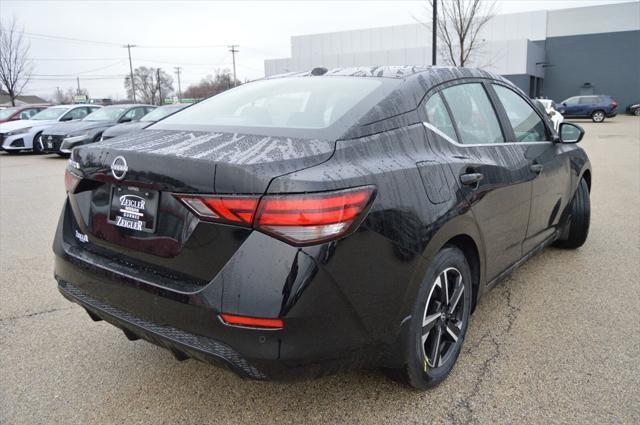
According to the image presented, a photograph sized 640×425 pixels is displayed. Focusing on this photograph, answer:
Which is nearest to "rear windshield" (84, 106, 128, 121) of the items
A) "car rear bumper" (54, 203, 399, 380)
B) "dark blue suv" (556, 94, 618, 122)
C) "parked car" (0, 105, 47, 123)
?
Answer: "parked car" (0, 105, 47, 123)

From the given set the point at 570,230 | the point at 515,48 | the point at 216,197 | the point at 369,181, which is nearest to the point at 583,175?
the point at 570,230

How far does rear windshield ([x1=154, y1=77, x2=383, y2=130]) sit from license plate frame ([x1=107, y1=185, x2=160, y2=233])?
0.58 m

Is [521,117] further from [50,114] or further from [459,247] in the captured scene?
[50,114]

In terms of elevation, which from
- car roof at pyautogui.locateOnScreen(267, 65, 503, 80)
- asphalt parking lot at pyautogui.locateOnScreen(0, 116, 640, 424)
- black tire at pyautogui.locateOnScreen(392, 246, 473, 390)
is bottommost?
asphalt parking lot at pyautogui.locateOnScreen(0, 116, 640, 424)

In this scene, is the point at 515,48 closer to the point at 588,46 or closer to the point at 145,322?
the point at 588,46

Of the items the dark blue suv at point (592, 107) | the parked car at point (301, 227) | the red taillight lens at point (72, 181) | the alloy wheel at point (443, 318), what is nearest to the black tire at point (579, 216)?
the parked car at point (301, 227)

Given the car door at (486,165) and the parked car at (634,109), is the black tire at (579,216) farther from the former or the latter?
the parked car at (634,109)

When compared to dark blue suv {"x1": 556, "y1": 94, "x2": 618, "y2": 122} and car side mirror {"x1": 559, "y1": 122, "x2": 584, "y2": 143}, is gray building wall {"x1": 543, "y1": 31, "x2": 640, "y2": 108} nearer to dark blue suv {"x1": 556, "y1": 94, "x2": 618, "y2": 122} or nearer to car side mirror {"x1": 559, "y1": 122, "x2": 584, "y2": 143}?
dark blue suv {"x1": 556, "y1": 94, "x2": 618, "y2": 122}

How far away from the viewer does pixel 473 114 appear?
2.98 metres

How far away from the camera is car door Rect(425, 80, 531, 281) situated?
8.39 ft

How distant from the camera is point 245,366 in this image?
6.10ft

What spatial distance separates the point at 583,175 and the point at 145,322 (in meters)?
4.16

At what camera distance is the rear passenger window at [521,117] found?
3377 millimetres

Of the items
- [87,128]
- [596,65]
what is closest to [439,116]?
[87,128]
